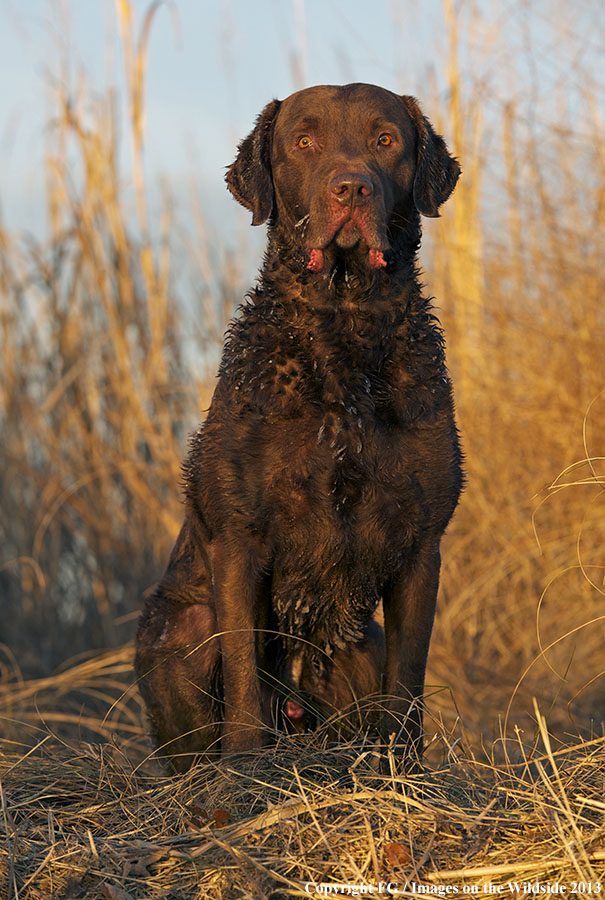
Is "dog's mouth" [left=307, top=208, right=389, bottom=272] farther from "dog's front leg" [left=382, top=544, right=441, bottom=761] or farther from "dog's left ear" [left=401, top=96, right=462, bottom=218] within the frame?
"dog's front leg" [left=382, top=544, right=441, bottom=761]

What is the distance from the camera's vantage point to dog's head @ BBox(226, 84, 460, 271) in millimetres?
3225

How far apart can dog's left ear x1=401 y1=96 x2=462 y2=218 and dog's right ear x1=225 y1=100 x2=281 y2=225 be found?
43 cm

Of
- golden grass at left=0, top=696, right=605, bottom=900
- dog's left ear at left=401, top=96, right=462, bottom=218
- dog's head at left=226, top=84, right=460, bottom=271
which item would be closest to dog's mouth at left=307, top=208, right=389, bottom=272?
dog's head at left=226, top=84, right=460, bottom=271

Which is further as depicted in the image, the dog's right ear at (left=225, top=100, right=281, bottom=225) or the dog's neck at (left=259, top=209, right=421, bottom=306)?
the dog's right ear at (left=225, top=100, right=281, bottom=225)

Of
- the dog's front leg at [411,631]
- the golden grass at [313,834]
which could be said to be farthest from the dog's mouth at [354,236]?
the golden grass at [313,834]

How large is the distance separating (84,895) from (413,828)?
69 centimetres

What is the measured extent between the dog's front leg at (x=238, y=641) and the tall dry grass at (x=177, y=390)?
2.34 metres

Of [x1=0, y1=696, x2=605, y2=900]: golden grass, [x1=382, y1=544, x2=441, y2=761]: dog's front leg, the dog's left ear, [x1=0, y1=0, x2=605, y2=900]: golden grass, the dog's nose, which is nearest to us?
[x1=0, y1=696, x2=605, y2=900]: golden grass

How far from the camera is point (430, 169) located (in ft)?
11.6

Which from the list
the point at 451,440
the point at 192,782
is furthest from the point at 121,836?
the point at 451,440

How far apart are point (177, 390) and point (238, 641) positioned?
11.0 feet

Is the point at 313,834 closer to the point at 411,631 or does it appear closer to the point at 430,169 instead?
the point at 411,631

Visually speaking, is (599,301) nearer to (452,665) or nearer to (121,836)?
(452,665)

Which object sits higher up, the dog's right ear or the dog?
the dog's right ear
